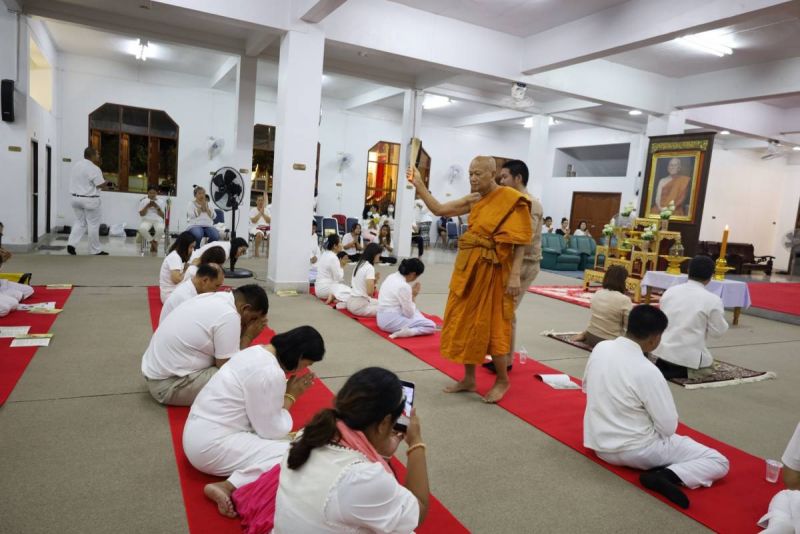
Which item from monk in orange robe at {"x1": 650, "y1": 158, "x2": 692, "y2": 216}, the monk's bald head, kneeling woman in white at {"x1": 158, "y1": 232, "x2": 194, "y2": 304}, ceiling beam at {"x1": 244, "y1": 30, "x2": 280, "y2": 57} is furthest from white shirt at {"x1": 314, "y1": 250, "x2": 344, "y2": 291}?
monk in orange robe at {"x1": 650, "y1": 158, "x2": 692, "y2": 216}

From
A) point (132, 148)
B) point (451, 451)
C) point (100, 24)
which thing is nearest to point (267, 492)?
point (451, 451)

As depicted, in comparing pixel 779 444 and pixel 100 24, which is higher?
pixel 100 24

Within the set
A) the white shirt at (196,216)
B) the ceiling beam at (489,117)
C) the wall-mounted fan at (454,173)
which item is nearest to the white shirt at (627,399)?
the white shirt at (196,216)

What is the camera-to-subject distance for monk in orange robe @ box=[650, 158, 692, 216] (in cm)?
927

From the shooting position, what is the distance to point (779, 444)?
3.37 meters

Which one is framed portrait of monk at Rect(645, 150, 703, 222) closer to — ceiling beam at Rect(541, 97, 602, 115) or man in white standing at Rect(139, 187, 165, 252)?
ceiling beam at Rect(541, 97, 602, 115)

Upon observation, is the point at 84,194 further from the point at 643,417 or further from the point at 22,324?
the point at 643,417

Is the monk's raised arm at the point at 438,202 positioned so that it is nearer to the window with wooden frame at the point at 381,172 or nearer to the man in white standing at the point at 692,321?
the man in white standing at the point at 692,321

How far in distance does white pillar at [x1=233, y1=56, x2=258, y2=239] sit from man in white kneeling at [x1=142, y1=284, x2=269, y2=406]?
673cm

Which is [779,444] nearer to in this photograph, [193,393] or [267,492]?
[267,492]

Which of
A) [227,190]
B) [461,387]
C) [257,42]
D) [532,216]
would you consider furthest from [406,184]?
[461,387]

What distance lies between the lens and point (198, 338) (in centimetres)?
288

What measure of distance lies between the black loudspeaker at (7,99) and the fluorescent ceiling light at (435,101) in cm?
835

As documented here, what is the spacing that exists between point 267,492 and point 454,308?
6.30ft
